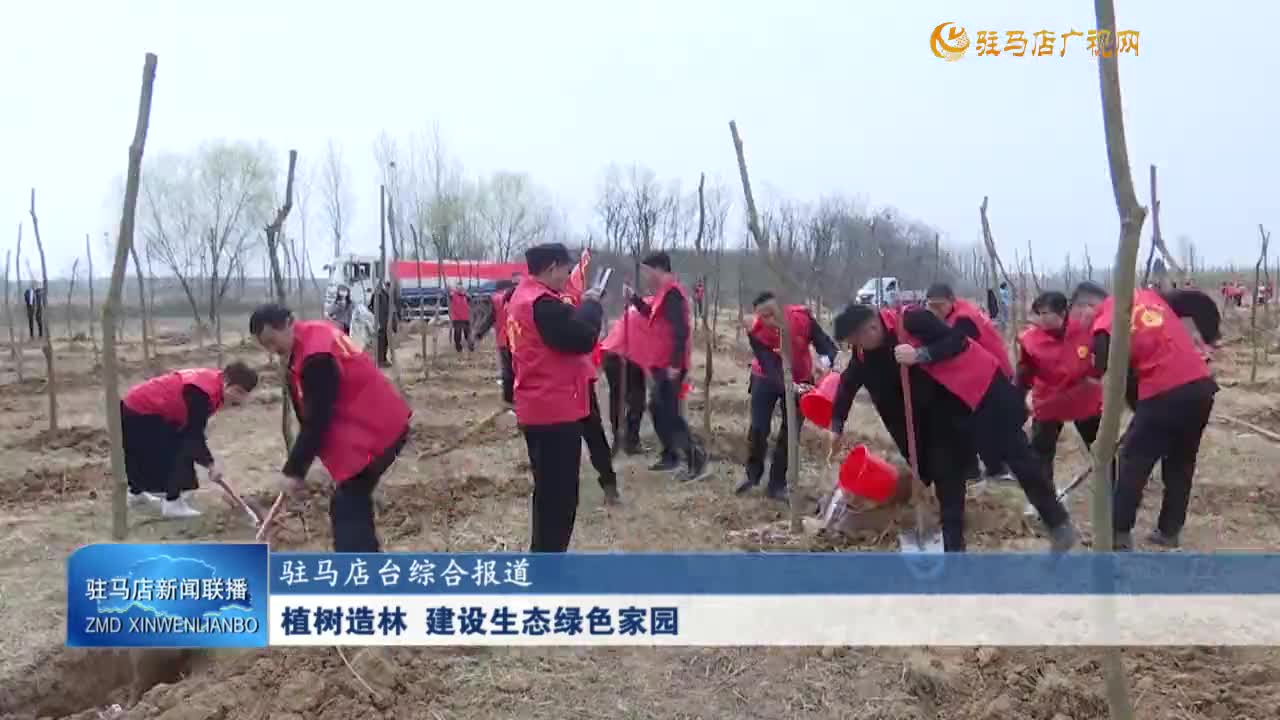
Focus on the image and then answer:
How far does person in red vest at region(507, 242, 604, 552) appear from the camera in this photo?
331 cm

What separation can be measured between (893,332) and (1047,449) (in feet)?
5.41

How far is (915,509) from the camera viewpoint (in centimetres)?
404

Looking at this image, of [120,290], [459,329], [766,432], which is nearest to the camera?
[120,290]

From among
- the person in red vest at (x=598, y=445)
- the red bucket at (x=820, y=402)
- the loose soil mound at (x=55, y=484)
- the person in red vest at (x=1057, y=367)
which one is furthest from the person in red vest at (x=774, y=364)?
the loose soil mound at (x=55, y=484)

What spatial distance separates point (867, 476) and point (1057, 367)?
1.26 metres

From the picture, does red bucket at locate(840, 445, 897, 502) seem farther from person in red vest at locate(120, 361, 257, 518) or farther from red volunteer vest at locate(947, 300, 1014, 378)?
person in red vest at locate(120, 361, 257, 518)

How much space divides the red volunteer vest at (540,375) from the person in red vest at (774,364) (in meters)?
1.81

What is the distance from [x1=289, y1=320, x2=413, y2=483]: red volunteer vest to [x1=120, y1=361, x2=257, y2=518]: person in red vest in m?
1.85

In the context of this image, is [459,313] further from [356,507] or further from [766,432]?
[356,507]

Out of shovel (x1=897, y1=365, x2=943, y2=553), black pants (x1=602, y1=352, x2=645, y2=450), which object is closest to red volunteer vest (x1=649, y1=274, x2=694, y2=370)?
black pants (x1=602, y1=352, x2=645, y2=450)

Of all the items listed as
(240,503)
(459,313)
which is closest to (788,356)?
(240,503)

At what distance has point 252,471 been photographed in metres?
6.32

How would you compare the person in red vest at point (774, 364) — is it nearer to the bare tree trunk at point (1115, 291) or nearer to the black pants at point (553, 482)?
the black pants at point (553, 482)

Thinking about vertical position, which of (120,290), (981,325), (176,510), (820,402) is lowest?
(176,510)
